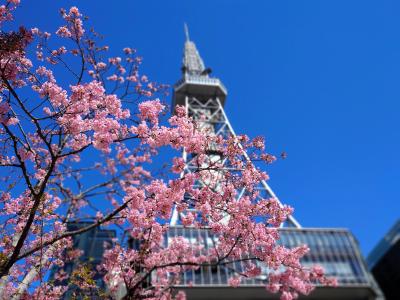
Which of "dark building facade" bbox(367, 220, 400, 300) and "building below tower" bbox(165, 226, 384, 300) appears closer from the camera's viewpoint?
"building below tower" bbox(165, 226, 384, 300)

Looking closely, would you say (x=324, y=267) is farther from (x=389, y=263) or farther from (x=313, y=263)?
(x=389, y=263)

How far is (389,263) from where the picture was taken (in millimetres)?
54562

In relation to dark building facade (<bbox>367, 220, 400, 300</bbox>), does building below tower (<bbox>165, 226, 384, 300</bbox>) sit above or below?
below

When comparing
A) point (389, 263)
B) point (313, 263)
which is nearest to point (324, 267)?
point (313, 263)

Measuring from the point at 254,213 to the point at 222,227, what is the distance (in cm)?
67

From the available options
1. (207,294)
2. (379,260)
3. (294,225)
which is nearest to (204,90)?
(294,225)

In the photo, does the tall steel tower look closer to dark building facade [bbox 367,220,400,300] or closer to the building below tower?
the building below tower

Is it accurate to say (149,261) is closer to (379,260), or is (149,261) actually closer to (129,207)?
(129,207)

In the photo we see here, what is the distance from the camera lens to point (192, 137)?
666cm

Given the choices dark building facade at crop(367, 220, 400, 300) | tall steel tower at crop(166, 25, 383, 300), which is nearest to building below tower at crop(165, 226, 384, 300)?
tall steel tower at crop(166, 25, 383, 300)

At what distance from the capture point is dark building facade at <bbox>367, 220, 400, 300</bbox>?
52.9 m

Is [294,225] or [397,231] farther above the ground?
[397,231]

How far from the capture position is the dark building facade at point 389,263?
52.9 metres

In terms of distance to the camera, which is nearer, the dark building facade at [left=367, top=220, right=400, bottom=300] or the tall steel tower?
the tall steel tower
